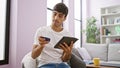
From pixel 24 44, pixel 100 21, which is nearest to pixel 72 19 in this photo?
pixel 100 21

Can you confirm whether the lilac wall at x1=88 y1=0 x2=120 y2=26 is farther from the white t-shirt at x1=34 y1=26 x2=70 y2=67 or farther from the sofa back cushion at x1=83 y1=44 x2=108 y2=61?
the white t-shirt at x1=34 y1=26 x2=70 y2=67

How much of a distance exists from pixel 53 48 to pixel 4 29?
129 centimetres

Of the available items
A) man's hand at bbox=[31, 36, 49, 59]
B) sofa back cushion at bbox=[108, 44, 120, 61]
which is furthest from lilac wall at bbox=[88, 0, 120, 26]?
man's hand at bbox=[31, 36, 49, 59]

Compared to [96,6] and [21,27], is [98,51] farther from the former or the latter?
[21,27]

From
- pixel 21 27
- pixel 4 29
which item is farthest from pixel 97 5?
pixel 4 29

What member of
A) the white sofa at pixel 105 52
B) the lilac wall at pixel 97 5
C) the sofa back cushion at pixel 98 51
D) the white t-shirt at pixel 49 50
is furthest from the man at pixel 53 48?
the lilac wall at pixel 97 5

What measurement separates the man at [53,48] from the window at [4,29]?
3.70 feet

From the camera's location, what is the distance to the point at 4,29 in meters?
2.57

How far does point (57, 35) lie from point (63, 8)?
287mm

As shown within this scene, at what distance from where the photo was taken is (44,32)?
1611 millimetres

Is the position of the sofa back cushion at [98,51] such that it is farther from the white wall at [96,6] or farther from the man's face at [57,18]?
the man's face at [57,18]

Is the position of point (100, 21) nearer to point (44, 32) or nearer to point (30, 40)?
point (30, 40)

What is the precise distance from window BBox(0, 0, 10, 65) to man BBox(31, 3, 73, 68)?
113 centimetres

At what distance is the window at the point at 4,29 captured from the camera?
100 inches
